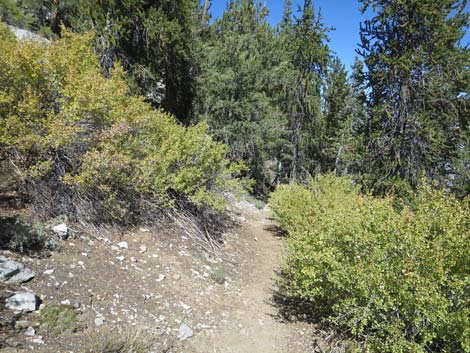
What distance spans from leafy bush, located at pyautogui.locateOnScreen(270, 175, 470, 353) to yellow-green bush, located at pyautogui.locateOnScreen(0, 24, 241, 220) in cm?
366

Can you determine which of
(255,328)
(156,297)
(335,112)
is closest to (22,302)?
(156,297)

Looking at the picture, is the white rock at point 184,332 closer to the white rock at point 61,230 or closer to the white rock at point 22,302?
the white rock at point 22,302

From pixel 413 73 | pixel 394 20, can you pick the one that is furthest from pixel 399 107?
pixel 394 20

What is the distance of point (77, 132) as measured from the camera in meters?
6.08

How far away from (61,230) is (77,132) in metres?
1.88

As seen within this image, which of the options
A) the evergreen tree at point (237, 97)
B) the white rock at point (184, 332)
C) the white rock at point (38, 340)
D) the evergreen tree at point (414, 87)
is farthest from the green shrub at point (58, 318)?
the evergreen tree at point (237, 97)

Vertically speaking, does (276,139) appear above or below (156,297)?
above

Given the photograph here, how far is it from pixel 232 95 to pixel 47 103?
11.0 meters

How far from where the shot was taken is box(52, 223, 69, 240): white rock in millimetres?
5582

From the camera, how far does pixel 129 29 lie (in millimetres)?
11484

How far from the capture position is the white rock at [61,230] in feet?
18.3

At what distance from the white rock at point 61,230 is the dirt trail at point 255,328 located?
2974 mm

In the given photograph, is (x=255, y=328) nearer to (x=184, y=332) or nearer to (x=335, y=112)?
(x=184, y=332)

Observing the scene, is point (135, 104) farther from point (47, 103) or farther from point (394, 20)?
point (394, 20)
